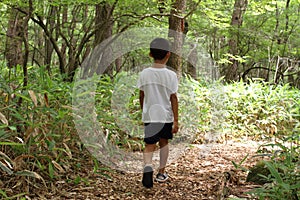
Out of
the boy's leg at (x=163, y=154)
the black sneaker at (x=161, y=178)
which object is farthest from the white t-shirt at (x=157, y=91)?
the black sneaker at (x=161, y=178)

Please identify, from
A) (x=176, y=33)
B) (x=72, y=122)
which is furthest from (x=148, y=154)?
(x=176, y=33)

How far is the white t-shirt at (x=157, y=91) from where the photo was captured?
347 cm

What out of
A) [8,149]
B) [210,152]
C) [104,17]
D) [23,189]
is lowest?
[210,152]

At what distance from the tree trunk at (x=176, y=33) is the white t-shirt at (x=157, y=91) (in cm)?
297

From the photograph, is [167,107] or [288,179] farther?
[167,107]

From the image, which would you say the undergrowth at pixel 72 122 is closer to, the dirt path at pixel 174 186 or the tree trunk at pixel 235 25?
the dirt path at pixel 174 186

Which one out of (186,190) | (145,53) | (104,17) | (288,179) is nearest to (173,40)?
(104,17)

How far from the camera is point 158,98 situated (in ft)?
11.5

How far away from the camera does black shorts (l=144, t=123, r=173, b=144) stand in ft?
11.7

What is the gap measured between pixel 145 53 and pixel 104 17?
6.43 meters

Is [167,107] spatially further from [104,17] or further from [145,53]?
[145,53]

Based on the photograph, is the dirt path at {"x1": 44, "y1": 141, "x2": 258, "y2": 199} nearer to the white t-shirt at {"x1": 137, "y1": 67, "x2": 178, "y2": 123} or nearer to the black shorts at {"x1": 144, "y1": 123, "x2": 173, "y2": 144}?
the black shorts at {"x1": 144, "y1": 123, "x2": 173, "y2": 144}

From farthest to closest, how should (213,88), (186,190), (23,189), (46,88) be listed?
(213,88) < (46,88) < (186,190) < (23,189)

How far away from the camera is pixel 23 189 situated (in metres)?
2.85
